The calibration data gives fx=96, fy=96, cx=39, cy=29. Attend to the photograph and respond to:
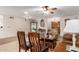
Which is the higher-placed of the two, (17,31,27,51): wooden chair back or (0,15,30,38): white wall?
(0,15,30,38): white wall

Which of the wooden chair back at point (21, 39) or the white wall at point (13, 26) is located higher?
the white wall at point (13, 26)

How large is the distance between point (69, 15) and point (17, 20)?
1.99 feet

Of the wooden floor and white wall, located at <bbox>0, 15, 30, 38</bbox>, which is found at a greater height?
white wall, located at <bbox>0, 15, 30, 38</bbox>

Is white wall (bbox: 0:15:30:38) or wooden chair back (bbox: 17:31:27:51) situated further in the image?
wooden chair back (bbox: 17:31:27:51)

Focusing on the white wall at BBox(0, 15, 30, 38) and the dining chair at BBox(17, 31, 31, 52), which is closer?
the white wall at BBox(0, 15, 30, 38)

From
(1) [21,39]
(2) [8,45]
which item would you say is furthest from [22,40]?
(2) [8,45]

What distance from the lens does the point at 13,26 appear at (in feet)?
3.63

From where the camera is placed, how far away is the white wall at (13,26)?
3.36 feet

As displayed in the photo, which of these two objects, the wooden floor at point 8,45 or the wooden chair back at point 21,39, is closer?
the wooden floor at point 8,45

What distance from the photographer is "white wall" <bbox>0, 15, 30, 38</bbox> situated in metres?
1.02

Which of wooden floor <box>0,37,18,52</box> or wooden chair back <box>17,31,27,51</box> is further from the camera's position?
wooden chair back <box>17,31,27,51</box>
